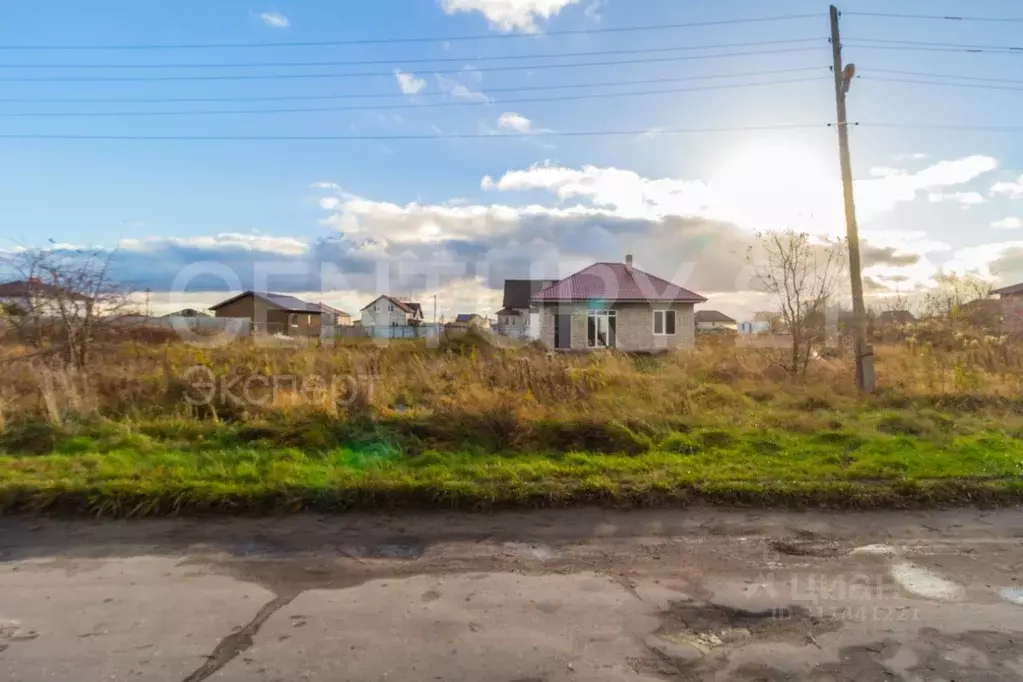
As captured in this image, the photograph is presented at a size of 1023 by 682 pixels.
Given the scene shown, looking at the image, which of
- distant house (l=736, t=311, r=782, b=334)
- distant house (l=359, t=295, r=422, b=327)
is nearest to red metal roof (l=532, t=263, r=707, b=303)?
distant house (l=736, t=311, r=782, b=334)

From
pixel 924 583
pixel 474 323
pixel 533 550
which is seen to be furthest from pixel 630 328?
pixel 924 583

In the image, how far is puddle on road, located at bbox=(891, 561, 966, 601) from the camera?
352 centimetres

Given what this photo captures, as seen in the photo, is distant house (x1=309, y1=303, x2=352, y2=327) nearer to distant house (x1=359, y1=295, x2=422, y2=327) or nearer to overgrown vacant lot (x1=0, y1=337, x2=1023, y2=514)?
distant house (x1=359, y1=295, x2=422, y2=327)

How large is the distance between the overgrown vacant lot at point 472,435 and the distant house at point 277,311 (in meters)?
30.7

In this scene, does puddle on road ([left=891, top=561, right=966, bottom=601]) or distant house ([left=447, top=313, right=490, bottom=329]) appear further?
distant house ([left=447, top=313, right=490, bottom=329])

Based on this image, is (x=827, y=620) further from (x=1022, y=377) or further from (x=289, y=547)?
(x=1022, y=377)

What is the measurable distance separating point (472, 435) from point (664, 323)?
21.5m

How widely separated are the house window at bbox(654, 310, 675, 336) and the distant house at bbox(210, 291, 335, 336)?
75.7 ft

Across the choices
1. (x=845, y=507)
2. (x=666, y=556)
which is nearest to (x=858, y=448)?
(x=845, y=507)

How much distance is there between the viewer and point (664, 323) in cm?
2706

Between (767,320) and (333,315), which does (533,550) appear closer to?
(767,320)

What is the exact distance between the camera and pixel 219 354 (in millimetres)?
11875

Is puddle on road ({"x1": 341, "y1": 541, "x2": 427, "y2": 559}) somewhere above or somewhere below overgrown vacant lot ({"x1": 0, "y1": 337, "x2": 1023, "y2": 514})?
below

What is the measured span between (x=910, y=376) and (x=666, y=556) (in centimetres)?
987
